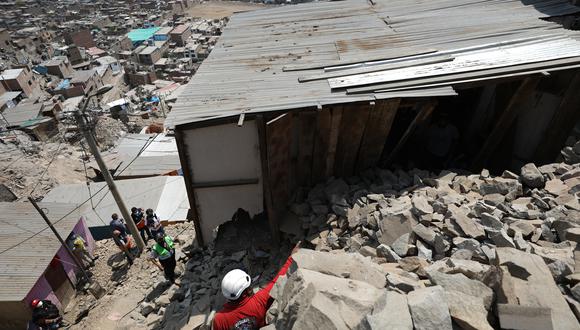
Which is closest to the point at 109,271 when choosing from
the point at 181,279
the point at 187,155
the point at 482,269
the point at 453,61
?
the point at 181,279

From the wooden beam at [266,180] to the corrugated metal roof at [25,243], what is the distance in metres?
6.95

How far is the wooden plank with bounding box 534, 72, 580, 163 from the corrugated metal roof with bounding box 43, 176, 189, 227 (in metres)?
11.0

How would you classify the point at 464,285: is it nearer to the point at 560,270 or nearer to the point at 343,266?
the point at 560,270

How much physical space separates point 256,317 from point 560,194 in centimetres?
501

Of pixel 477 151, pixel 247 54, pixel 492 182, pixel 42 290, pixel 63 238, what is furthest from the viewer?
pixel 63 238

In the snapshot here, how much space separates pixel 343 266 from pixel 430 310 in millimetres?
1178

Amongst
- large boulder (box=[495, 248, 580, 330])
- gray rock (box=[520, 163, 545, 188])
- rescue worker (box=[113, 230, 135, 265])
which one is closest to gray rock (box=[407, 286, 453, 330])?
large boulder (box=[495, 248, 580, 330])

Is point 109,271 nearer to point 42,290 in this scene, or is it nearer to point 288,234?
point 42,290

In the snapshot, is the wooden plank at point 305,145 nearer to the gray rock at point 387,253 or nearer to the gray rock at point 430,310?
the gray rock at point 387,253

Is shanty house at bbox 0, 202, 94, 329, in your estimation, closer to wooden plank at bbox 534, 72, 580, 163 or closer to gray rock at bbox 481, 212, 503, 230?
gray rock at bbox 481, 212, 503, 230

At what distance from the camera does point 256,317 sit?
12.3 ft

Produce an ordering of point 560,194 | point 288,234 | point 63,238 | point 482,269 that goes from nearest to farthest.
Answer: point 482,269, point 560,194, point 288,234, point 63,238

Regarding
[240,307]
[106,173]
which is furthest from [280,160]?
[106,173]

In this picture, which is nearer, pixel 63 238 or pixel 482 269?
pixel 482 269
